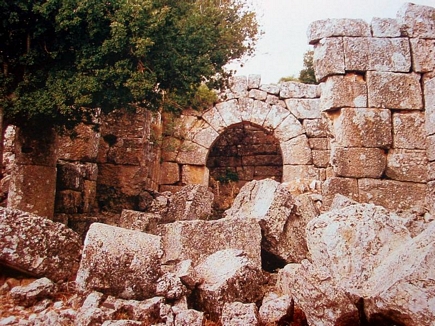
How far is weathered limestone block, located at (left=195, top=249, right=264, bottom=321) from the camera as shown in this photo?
4254 millimetres

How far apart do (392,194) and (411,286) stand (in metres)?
4.34

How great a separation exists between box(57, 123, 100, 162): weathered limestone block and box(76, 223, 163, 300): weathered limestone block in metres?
3.70

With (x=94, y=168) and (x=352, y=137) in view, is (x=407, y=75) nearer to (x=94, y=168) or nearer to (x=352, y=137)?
(x=352, y=137)

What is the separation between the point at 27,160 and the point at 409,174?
217 inches

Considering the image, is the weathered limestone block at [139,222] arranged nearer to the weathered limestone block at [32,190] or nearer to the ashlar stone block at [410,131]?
the weathered limestone block at [32,190]

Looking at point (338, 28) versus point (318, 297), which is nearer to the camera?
point (318, 297)

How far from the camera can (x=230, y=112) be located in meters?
11.9

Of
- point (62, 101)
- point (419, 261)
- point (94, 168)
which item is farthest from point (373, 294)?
point (94, 168)

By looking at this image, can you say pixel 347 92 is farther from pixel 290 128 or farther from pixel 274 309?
pixel 274 309

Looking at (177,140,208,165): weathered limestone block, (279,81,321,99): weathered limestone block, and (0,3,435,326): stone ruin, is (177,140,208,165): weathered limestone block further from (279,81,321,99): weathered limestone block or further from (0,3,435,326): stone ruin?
(279,81,321,99): weathered limestone block

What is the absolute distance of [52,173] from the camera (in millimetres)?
6949

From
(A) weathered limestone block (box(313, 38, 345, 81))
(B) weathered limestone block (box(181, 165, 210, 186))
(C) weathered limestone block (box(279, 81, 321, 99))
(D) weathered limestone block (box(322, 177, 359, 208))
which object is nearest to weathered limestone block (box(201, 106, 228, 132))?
(B) weathered limestone block (box(181, 165, 210, 186))

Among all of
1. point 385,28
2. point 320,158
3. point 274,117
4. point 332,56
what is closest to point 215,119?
point 274,117

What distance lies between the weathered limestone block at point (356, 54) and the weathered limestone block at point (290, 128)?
404cm
